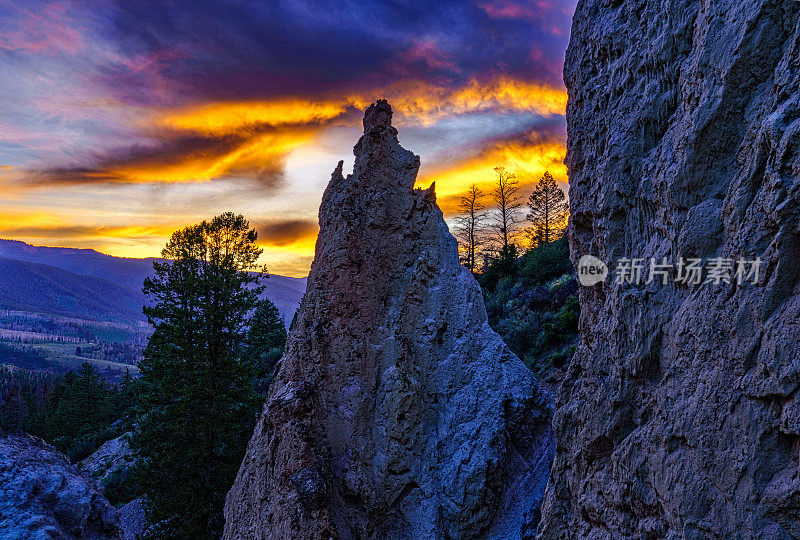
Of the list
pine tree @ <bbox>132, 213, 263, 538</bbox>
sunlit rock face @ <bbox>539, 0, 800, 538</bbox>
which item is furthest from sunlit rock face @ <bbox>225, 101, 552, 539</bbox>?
pine tree @ <bbox>132, 213, 263, 538</bbox>

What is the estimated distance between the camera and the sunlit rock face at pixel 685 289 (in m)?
4.27

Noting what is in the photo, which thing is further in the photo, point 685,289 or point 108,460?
point 108,460

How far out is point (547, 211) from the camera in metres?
50.9

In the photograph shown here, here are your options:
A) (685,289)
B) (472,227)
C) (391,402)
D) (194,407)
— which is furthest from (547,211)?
Result: (685,289)

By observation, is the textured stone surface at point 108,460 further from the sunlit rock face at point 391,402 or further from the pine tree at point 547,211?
A: the pine tree at point 547,211

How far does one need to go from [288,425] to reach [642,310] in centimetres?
685

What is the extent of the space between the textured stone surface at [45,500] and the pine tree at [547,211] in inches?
1768

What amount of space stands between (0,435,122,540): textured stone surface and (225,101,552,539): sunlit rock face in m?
2.65

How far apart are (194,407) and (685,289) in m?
17.1

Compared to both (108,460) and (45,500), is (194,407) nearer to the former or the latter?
(45,500)

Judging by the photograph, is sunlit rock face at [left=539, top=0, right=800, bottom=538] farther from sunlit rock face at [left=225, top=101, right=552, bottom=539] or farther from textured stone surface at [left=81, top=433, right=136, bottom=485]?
textured stone surface at [left=81, top=433, right=136, bottom=485]

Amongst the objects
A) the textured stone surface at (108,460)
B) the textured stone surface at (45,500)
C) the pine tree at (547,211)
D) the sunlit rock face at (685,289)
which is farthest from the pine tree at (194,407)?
the pine tree at (547,211)

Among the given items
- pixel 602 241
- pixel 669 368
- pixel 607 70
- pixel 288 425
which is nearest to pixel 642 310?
pixel 669 368

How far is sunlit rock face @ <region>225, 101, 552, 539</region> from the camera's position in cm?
877
